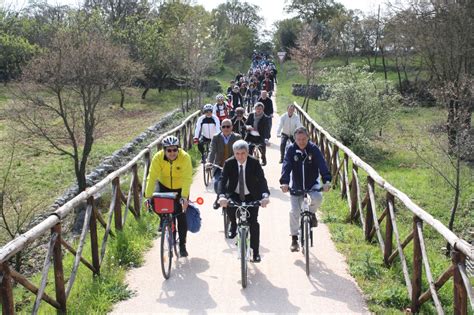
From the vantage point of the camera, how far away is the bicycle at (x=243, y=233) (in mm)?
6242

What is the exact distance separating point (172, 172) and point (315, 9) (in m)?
70.0

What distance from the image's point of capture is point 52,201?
16.6m

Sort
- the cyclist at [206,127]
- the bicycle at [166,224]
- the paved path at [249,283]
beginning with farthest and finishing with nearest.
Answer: the cyclist at [206,127] < the bicycle at [166,224] < the paved path at [249,283]

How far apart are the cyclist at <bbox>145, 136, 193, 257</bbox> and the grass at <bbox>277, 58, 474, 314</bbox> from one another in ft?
8.42

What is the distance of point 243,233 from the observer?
20.6ft

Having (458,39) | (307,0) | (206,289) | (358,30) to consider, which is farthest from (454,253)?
(307,0)

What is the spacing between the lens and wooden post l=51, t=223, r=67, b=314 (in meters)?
5.50

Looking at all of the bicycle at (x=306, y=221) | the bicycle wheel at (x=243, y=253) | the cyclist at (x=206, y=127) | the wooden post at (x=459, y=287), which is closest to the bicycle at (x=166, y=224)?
the bicycle wheel at (x=243, y=253)

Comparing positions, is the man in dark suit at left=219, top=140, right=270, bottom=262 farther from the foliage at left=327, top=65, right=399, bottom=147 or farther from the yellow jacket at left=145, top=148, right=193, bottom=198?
the foliage at left=327, top=65, right=399, bottom=147

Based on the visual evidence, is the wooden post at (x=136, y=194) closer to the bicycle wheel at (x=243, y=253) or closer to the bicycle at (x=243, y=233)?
the bicycle at (x=243, y=233)

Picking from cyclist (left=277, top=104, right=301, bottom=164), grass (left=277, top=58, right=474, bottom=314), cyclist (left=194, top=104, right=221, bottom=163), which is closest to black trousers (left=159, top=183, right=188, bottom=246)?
grass (left=277, top=58, right=474, bottom=314)

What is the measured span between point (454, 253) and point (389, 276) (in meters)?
2.15

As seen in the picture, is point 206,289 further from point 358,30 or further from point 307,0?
point 307,0

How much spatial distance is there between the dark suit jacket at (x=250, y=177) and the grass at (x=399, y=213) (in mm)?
1728
